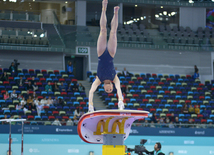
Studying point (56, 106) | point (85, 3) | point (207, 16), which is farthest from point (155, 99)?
point (207, 16)

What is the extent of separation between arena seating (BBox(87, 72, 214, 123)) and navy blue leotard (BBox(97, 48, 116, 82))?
35.5ft

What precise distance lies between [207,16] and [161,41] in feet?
24.7

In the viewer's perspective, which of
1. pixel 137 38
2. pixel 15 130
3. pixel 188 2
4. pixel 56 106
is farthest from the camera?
pixel 188 2

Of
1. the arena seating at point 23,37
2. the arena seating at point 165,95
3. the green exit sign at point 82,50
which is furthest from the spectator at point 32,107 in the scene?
the green exit sign at point 82,50

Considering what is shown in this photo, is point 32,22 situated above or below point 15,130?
above

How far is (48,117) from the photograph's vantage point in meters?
18.2

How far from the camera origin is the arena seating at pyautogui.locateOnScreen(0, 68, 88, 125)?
17.9 meters

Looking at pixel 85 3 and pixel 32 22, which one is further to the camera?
pixel 85 3

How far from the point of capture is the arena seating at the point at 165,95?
21.3 m

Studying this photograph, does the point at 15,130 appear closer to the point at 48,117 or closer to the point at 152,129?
the point at 48,117

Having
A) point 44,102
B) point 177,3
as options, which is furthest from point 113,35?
point 177,3

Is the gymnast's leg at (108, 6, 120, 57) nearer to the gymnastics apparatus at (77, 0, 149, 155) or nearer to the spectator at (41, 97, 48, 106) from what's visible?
the gymnastics apparatus at (77, 0, 149, 155)

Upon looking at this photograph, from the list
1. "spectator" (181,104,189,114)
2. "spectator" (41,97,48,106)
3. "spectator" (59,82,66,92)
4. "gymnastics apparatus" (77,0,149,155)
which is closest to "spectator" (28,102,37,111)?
"spectator" (41,97,48,106)

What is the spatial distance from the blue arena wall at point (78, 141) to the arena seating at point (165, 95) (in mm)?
1783
